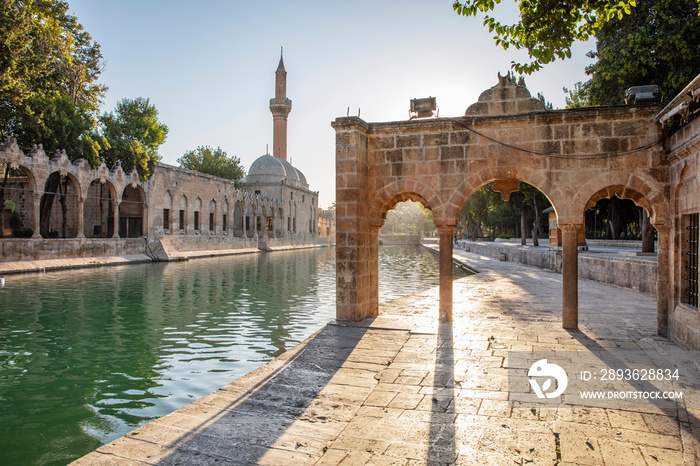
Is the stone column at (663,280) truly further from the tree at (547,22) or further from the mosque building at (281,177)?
the mosque building at (281,177)

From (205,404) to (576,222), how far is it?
6.32m

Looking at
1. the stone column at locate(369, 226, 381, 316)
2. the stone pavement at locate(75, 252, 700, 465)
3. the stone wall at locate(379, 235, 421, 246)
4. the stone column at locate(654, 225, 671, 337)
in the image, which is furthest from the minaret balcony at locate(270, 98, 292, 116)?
the stone column at locate(654, 225, 671, 337)

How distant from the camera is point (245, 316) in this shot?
10641 millimetres

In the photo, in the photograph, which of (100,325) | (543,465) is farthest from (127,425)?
(100,325)

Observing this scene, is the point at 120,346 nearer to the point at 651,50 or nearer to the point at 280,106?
the point at 651,50

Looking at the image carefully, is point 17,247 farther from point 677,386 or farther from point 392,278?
point 677,386

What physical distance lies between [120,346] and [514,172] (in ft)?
24.4

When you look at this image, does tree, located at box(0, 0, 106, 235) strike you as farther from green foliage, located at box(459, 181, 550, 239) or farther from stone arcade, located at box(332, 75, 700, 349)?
green foliage, located at box(459, 181, 550, 239)

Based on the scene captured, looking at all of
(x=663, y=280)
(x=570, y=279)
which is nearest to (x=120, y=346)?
(x=570, y=279)

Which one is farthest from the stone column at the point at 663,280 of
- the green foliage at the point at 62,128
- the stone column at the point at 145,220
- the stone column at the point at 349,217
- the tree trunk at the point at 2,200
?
the stone column at the point at 145,220

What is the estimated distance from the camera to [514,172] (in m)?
7.96

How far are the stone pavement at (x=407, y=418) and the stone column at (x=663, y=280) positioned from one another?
36 cm

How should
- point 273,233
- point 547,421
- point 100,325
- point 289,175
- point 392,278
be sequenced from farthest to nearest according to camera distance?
point 289,175
point 273,233
point 392,278
point 100,325
point 547,421

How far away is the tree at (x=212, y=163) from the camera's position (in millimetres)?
48094
